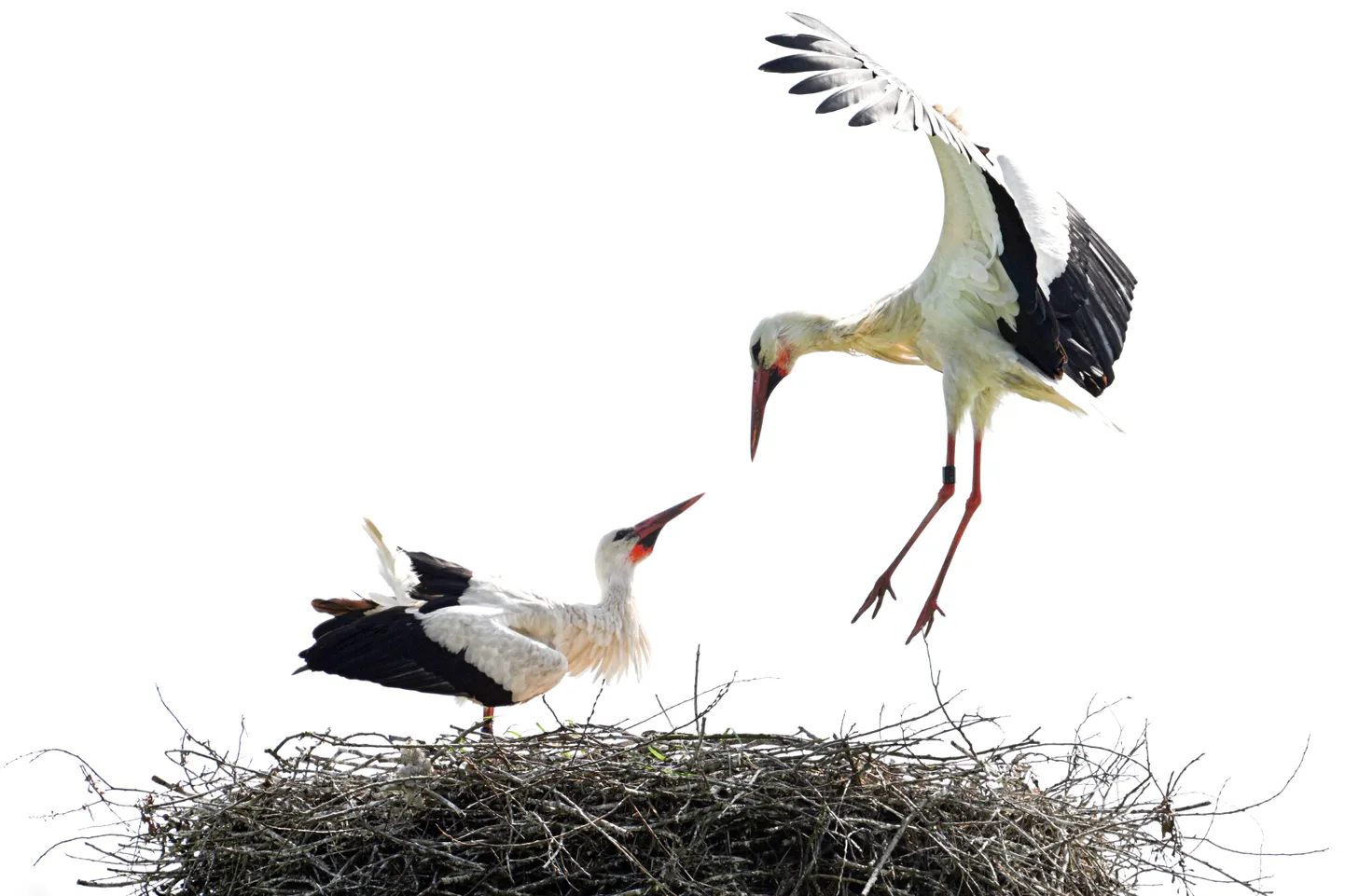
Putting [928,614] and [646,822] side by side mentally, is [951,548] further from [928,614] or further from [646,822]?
[646,822]

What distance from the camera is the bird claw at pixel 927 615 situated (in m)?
5.51

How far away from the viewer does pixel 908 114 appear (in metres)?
4.61

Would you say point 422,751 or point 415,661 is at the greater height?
point 415,661

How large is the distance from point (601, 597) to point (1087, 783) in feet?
5.67

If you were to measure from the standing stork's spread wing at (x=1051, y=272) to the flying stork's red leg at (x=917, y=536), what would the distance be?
47 centimetres

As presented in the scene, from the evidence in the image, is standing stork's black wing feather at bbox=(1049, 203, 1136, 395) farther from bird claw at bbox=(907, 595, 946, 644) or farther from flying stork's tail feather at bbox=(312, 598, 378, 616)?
flying stork's tail feather at bbox=(312, 598, 378, 616)

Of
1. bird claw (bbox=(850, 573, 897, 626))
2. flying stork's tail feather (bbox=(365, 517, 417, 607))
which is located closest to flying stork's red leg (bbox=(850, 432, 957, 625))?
bird claw (bbox=(850, 573, 897, 626))

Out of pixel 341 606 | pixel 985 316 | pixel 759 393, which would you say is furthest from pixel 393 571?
pixel 985 316

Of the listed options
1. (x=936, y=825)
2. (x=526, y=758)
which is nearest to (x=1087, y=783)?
(x=936, y=825)

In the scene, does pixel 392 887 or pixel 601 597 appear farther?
pixel 601 597

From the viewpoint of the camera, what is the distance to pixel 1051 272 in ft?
17.8

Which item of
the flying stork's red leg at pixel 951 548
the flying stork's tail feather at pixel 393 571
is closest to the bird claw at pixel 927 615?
the flying stork's red leg at pixel 951 548

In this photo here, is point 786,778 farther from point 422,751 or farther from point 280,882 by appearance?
point 280,882

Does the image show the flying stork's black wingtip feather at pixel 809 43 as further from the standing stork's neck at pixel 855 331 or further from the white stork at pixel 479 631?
the white stork at pixel 479 631
